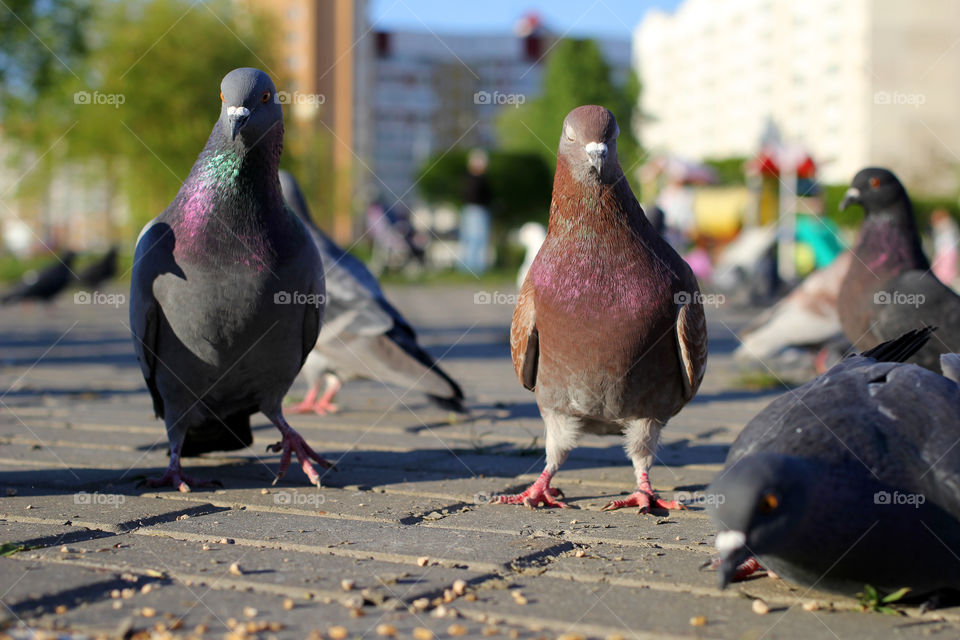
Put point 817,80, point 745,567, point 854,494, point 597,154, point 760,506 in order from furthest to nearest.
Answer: point 817,80 < point 597,154 < point 745,567 < point 854,494 < point 760,506

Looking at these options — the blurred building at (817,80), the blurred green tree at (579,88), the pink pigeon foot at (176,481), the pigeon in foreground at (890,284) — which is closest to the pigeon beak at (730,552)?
the pink pigeon foot at (176,481)

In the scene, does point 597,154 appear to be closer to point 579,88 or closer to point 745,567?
point 745,567

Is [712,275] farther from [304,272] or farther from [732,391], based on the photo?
[304,272]

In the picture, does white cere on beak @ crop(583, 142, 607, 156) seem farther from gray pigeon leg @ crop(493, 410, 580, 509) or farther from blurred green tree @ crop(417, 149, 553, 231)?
blurred green tree @ crop(417, 149, 553, 231)

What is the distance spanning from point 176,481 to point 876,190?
12.8 ft

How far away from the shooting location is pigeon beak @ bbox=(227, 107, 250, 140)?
3662 millimetres

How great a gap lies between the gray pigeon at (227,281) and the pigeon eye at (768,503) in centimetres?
203

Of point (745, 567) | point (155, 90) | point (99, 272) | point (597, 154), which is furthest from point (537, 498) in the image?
point (155, 90)

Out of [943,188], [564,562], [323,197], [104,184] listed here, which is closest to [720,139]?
[943,188]

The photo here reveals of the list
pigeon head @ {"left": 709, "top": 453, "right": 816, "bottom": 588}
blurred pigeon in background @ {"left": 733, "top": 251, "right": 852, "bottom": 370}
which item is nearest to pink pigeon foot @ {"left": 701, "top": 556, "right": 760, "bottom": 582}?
pigeon head @ {"left": 709, "top": 453, "right": 816, "bottom": 588}

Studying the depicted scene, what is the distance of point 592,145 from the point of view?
3389 millimetres

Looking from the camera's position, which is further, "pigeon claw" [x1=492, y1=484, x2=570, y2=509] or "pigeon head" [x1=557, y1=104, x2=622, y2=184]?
"pigeon claw" [x1=492, y1=484, x2=570, y2=509]

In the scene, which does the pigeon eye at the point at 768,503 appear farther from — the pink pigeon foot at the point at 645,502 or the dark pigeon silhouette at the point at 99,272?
the dark pigeon silhouette at the point at 99,272

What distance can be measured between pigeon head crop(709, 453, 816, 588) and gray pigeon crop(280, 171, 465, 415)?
9.68 feet
